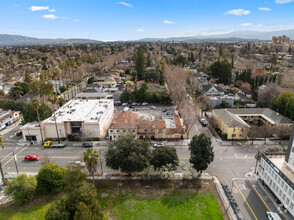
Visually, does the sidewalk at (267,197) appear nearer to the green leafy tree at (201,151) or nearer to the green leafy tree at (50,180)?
the green leafy tree at (201,151)

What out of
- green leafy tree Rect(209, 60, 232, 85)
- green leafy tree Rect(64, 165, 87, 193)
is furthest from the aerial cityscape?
green leafy tree Rect(209, 60, 232, 85)

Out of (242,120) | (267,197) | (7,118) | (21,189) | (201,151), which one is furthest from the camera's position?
(7,118)

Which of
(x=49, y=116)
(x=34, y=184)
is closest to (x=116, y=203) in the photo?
(x=34, y=184)

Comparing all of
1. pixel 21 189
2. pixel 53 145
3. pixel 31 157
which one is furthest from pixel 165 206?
pixel 53 145

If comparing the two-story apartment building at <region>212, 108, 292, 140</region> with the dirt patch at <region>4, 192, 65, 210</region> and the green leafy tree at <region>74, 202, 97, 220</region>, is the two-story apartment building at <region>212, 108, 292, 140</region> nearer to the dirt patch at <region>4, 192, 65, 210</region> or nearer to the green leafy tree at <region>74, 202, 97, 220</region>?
the green leafy tree at <region>74, 202, 97, 220</region>

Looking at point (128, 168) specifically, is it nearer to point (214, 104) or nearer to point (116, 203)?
point (116, 203)

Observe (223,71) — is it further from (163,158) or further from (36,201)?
(36,201)
